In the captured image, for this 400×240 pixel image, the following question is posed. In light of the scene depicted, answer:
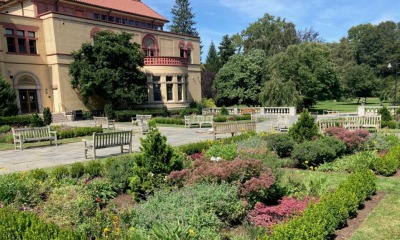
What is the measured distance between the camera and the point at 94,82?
2830cm

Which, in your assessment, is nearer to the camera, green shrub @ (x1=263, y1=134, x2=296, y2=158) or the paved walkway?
green shrub @ (x1=263, y1=134, x2=296, y2=158)

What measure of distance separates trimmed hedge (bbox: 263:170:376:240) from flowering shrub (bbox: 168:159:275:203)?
100 cm

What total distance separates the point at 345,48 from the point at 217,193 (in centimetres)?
7929

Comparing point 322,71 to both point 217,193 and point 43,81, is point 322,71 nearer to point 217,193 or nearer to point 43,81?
point 43,81

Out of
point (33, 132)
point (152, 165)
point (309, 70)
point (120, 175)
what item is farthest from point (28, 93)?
point (309, 70)

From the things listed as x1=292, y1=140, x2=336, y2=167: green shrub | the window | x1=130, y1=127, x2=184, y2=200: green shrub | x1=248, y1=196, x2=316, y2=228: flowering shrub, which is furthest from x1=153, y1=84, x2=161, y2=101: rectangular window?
x1=248, y1=196, x2=316, y2=228: flowering shrub

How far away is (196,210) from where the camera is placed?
4535mm

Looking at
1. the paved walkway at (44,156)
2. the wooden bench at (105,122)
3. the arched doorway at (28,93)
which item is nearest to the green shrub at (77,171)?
the paved walkway at (44,156)

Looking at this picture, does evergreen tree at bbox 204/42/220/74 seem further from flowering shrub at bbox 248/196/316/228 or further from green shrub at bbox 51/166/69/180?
flowering shrub at bbox 248/196/316/228

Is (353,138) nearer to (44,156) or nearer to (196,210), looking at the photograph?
(196,210)

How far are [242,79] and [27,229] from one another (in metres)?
44.6

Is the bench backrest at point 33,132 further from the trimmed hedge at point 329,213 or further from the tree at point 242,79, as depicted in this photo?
the tree at point 242,79

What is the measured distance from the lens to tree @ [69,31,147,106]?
93.7 feet

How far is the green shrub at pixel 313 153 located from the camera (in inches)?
349
